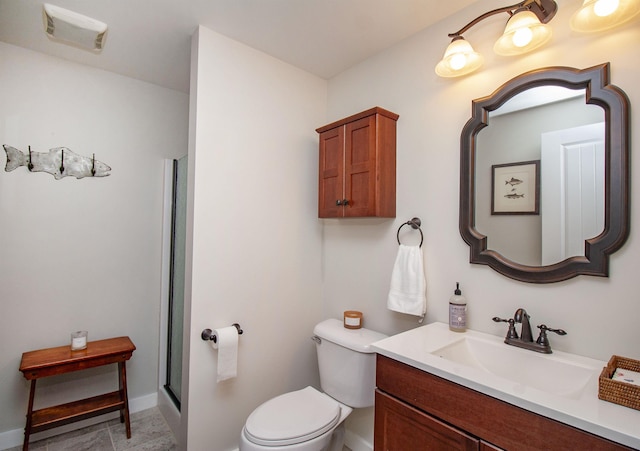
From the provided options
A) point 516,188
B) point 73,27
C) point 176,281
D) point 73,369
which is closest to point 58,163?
point 73,27

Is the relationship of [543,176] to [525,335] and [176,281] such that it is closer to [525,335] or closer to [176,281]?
[525,335]

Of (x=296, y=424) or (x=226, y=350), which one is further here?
(x=226, y=350)

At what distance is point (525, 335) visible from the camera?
1.27 meters

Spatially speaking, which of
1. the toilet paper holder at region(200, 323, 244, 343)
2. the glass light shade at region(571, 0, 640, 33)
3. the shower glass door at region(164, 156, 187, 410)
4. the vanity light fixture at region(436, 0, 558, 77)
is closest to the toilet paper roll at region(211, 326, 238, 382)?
the toilet paper holder at region(200, 323, 244, 343)

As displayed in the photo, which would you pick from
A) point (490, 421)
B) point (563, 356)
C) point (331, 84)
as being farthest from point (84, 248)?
point (563, 356)

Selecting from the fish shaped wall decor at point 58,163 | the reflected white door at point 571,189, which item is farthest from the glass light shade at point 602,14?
the fish shaped wall decor at point 58,163

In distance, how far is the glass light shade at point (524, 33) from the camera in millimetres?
1238

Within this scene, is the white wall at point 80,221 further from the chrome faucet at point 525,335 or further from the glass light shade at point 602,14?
the glass light shade at point 602,14

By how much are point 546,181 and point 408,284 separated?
760mm

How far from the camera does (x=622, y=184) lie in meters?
1.11

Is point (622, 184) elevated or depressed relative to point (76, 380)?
elevated

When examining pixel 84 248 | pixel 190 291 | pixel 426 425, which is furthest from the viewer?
pixel 84 248

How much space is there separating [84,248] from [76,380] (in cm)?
88

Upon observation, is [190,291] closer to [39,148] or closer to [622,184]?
[39,148]
